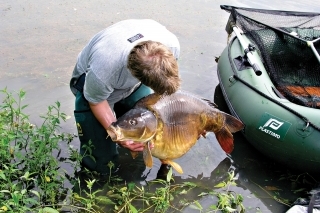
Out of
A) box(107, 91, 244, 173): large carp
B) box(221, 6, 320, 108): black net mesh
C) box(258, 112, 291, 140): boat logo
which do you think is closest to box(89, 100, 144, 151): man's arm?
box(107, 91, 244, 173): large carp

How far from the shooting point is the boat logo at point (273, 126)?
3.92 m

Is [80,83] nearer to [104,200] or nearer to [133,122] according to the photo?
[133,122]

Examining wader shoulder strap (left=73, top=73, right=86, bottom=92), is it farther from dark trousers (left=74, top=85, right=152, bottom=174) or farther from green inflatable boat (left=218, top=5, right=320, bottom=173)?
green inflatable boat (left=218, top=5, right=320, bottom=173)

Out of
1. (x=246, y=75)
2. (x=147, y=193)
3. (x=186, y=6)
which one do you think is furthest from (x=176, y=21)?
(x=147, y=193)

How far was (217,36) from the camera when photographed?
7297mm

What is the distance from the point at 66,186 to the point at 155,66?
1.65m

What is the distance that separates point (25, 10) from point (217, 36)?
10.9 ft

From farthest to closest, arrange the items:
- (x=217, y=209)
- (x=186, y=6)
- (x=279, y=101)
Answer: (x=186, y=6), (x=279, y=101), (x=217, y=209)

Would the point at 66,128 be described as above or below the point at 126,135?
below

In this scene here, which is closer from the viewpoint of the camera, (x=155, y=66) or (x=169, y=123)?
(x=155, y=66)

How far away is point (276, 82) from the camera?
15.8ft

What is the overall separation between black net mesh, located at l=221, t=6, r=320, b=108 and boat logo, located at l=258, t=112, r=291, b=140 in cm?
102

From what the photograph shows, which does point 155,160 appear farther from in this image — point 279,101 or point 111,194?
point 279,101

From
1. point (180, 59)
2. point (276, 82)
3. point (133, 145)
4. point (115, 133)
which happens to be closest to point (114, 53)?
point (115, 133)
